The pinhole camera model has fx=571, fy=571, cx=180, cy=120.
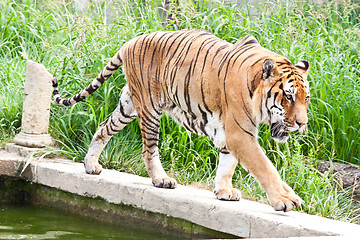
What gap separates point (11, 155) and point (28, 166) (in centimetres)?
38

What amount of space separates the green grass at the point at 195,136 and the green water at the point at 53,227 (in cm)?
91

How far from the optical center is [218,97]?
4281 mm

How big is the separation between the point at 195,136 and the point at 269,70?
6.93 feet

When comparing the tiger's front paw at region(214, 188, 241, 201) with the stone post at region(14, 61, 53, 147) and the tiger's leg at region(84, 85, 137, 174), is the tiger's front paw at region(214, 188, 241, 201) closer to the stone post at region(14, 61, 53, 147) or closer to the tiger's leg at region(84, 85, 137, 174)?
the tiger's leg at region(84, 85, 137, 174)

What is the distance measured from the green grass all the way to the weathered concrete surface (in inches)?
20.6

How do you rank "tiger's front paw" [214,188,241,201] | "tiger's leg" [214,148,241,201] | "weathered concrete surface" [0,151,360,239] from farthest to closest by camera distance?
"tiger's leg" [214,148,241,201], "tiger's front paw" [214,188,241,201], "weathered concrete surface" [0,151,360,239]

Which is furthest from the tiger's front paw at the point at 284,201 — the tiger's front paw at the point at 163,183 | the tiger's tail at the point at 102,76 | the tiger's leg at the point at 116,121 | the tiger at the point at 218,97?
the tiger's tail at the point at 102,76

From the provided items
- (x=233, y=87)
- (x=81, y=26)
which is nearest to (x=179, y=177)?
(x=233, y=87)

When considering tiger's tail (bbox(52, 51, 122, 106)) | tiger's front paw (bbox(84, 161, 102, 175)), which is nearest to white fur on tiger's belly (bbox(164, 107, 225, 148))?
tiger's tail (bbox(52, 51, 122, 106))

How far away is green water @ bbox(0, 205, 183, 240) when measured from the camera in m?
4.34

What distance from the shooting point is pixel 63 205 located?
5.15 meters

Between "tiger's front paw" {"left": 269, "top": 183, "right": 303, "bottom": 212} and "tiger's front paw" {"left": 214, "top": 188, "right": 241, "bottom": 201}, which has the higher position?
"tiger's front paw" {"left": 269, "top": 183, "right": 303, "bottom": 212}

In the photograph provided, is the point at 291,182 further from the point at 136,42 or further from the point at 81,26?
the point at 81,26

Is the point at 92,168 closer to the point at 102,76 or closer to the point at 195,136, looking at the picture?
the point at 102,76
